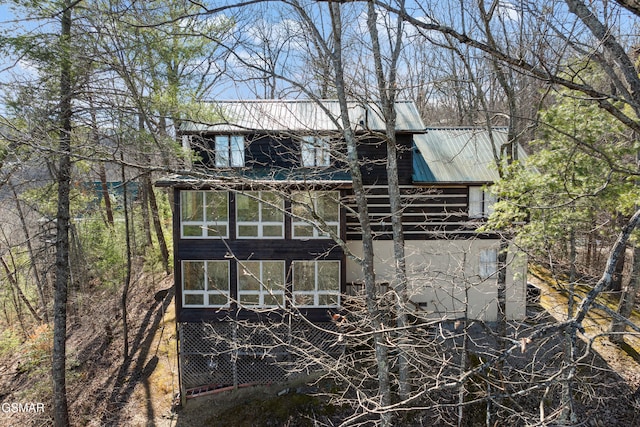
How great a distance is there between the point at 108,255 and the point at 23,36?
836 cm

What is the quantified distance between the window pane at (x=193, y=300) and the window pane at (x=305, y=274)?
2.73m

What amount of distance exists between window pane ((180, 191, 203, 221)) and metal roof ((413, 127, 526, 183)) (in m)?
6.56

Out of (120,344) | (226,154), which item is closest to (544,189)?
(226,154)

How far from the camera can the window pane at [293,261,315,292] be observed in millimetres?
10758

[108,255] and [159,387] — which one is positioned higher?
[108,255]

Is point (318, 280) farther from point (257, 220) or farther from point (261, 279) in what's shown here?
point (257, 220)

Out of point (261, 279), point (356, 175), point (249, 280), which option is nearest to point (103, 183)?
point (249, 280)

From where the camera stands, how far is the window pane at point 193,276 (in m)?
10.7

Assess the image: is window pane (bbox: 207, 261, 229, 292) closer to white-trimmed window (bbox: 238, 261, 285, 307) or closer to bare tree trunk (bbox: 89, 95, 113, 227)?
white-trimmed window (bbox: 238, 261, 285, 307)

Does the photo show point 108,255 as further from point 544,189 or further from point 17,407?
point 544,189

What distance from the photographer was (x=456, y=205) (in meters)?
11.8

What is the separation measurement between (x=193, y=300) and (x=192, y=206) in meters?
2.68

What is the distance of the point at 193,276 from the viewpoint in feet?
35.2

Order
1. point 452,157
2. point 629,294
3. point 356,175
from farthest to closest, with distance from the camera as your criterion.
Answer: point 452,157
point 629,294
point 356,175
